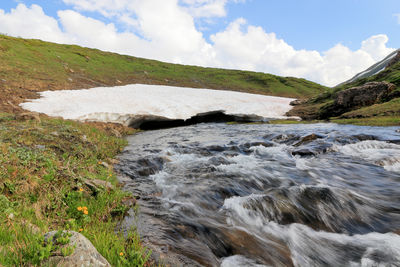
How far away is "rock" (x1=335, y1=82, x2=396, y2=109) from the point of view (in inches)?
863

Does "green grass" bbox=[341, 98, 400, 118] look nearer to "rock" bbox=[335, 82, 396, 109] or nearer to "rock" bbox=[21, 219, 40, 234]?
"rock" bbox=[335, 82, 396, 109]

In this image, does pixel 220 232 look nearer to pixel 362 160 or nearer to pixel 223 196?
pixel 223 196

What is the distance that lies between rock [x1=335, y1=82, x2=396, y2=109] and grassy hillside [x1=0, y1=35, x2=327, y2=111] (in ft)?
107

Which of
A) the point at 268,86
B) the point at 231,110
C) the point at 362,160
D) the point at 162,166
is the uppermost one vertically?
the point at 268,86

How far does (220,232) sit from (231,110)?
2536cm

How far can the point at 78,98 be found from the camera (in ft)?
86.2

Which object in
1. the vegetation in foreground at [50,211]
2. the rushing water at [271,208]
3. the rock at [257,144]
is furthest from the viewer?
the rock at [257,144]

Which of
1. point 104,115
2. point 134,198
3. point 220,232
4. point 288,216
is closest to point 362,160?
point 288,216

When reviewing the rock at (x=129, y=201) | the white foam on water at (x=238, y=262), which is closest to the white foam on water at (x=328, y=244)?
the white foam on water at (x=238, y=262)

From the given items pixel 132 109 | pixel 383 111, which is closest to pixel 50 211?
pixel 132 109

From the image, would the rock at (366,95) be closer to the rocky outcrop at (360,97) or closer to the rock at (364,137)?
the rocky outcrop at (360,97)

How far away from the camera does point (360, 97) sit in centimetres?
2266

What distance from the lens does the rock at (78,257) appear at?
259 cm

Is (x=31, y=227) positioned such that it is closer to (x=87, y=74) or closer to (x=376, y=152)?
(x=376, y=152)
